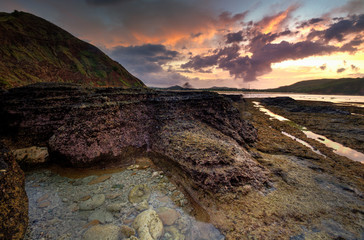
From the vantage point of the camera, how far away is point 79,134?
320 inches

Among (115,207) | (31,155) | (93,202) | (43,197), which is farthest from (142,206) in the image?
(31,155)

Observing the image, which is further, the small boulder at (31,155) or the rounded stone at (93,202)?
the small boulder at (31,155)

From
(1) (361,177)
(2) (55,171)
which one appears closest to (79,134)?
(2) (55,171)

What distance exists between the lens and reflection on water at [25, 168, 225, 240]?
4.59 metres

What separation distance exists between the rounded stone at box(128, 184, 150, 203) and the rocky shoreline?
0.37 ft

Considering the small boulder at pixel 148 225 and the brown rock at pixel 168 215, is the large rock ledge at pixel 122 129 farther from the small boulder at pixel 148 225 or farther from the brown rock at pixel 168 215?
the small boulder at pixel 148 225

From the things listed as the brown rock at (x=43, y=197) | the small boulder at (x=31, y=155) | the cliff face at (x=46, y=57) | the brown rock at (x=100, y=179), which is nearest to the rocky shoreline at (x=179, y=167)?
the brown rock at (x=43, y=197)

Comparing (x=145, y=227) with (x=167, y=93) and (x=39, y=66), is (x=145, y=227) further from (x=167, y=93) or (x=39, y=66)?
(x=39, y=66)

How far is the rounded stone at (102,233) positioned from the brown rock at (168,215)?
1471 millimetres

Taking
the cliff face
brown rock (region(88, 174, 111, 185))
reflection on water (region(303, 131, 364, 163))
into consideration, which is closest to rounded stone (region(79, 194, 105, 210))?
brown rock (region(88, 174, 111, 185))

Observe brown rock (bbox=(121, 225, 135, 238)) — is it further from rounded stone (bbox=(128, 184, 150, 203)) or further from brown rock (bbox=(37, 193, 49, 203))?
brown rock (bbox=(37, 193, 49, 203))

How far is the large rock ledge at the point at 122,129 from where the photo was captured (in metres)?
7.05

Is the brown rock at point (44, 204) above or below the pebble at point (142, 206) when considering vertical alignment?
above

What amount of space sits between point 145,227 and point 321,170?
10.9 metres
